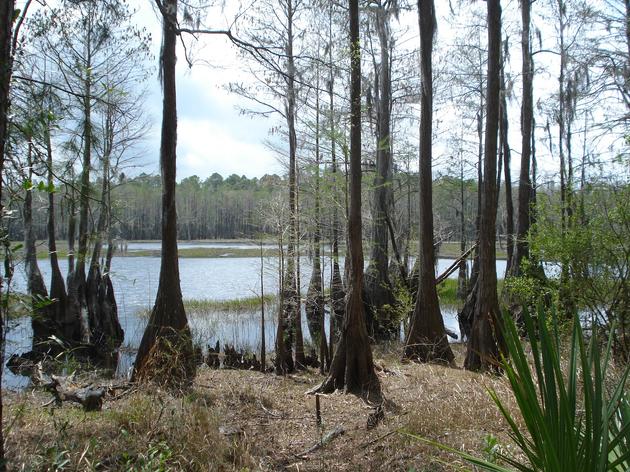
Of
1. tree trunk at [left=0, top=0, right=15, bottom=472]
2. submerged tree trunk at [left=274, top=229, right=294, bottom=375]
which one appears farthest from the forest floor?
submerged tree trunk at [left=274, top=229, right=294, bottom=375]

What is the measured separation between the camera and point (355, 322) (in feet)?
26.9

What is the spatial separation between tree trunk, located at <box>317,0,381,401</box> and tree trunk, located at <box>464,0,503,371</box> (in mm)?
2156

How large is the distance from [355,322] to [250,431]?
2.54 metres

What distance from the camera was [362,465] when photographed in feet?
16.9

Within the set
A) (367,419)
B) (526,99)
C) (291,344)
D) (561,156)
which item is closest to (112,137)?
(291,344)

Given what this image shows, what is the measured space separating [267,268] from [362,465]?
925cm

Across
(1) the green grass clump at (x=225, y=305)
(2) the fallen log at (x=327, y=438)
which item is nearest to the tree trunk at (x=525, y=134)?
(1) the green grass clump at (x=225, y=305)

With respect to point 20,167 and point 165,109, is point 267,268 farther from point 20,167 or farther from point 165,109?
point 20,167

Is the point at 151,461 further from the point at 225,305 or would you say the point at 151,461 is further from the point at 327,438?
the point at 225,305

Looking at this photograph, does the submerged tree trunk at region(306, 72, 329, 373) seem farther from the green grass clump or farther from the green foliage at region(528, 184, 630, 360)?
the green grass clump

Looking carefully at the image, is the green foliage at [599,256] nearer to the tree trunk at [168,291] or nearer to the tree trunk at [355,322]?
the tree trunk at [355,322]

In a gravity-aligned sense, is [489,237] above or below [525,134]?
below

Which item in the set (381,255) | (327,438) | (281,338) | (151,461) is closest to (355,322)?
(327,438)

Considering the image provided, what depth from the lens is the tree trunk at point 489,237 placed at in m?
9.31
